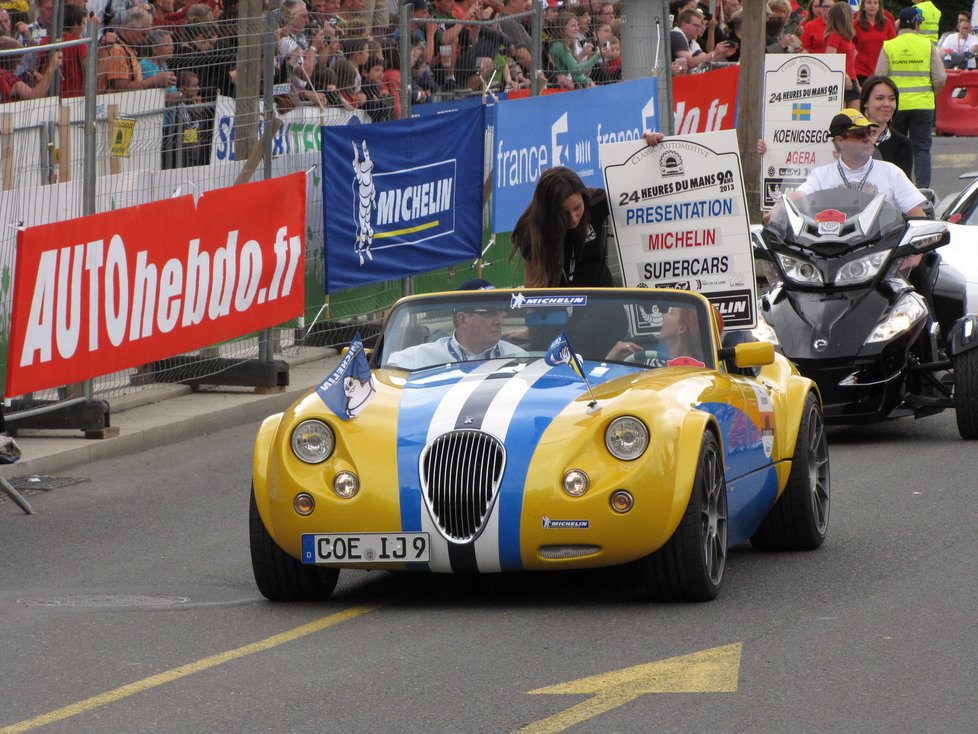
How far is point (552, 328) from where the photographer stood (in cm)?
825

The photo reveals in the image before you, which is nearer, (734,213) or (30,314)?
(30,314)

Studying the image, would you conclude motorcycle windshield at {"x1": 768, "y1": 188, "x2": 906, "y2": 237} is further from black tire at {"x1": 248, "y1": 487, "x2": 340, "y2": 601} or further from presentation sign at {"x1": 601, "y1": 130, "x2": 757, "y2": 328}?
black tire at {"x1": 248, "y1": 487, "x2": 340, "y2": 601}

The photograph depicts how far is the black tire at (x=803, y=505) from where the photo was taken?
845 cm

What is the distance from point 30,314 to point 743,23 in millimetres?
12657

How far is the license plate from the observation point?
22.9 ft

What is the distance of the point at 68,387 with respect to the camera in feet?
40.5

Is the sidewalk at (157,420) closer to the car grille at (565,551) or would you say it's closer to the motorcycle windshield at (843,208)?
the motorcycle windshield at (843,208)

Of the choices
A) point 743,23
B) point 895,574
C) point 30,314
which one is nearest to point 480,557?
point 895,574

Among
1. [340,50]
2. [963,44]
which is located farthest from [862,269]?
[963,44]

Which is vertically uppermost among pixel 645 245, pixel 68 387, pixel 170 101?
pixel 170 101

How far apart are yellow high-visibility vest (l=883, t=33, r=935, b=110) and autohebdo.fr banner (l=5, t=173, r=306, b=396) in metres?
10.5

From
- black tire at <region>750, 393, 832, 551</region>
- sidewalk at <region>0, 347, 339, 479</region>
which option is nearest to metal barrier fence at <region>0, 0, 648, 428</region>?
sidewalk at <region>0, 347, 339, 479</region>

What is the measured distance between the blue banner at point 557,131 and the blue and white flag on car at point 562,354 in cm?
914

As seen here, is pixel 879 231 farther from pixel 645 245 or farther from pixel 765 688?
pixel 765 688
